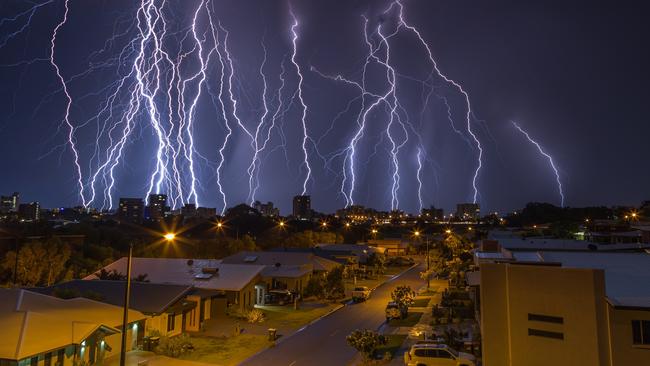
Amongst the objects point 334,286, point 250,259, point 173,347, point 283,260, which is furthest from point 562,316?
point 250,259

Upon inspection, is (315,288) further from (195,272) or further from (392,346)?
(392,346)

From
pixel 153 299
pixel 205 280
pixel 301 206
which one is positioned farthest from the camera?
pixel 301 206

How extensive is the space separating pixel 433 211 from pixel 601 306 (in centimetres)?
17219

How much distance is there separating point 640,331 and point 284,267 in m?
20.7

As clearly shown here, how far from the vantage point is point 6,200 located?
92.4 metres

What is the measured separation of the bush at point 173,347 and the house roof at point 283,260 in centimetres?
1383

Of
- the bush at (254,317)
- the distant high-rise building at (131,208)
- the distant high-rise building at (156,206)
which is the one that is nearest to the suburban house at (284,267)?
the bush at (254,317)

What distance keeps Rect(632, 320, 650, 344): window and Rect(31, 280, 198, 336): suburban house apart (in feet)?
44.1

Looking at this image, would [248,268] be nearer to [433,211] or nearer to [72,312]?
[72,312]

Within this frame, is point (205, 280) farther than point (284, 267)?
No

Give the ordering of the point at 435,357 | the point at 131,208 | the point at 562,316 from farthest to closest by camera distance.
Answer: the point at 131,208 → the point at 435,357 → the point at 562,316

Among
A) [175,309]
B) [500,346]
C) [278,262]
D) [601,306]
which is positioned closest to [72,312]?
[175,309]

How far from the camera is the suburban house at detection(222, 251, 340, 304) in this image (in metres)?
26.0

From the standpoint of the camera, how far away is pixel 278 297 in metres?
24.6
